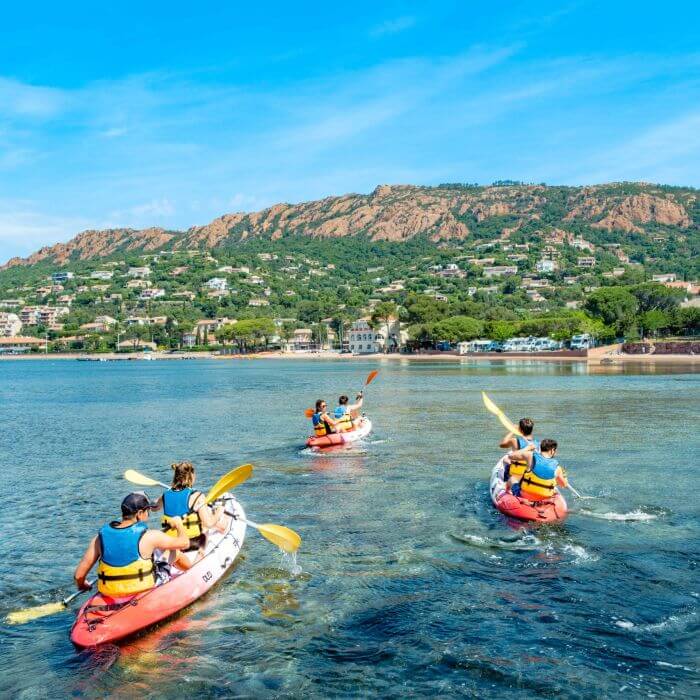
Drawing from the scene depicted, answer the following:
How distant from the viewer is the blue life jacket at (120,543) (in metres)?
8.98

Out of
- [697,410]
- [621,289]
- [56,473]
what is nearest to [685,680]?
[56,473]

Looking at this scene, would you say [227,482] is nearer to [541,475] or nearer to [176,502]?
[176,502]

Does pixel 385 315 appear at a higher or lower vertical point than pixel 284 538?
higher

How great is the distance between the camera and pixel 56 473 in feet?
74.3

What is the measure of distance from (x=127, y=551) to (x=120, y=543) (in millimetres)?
144

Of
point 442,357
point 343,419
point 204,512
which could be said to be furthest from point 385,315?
point 204,512

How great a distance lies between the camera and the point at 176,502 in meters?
11.1

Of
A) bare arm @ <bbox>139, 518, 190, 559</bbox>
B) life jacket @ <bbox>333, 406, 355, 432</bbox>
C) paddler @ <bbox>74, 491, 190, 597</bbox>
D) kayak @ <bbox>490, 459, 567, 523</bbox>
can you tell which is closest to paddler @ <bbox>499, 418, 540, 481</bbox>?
kayak @ <bbox>490, 459, 567, 523</bbox>

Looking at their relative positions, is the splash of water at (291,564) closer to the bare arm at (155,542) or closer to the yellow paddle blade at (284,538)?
the yellow paddle blade at (284,538)

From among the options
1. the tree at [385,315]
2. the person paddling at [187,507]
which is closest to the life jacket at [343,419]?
the person paddling at [187,507]

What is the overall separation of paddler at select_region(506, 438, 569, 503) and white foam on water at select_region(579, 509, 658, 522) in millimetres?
1377

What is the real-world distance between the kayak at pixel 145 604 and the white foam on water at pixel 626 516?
8156 millimetres

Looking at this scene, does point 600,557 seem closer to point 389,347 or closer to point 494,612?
point 494,612

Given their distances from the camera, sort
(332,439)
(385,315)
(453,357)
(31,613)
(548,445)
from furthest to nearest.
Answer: (385,315) < (453,357) < (332,439) < (548,445) < (31,613)
